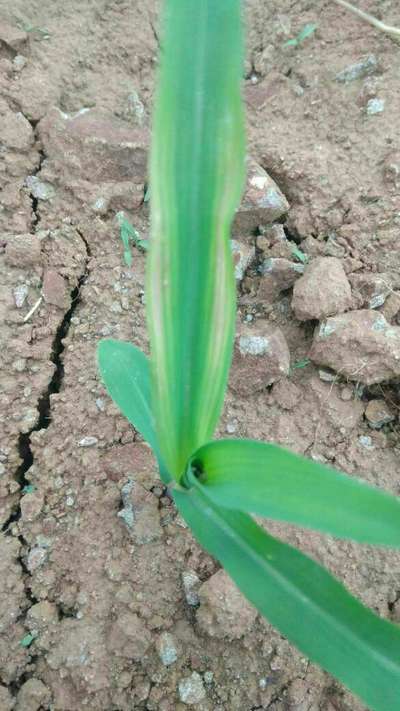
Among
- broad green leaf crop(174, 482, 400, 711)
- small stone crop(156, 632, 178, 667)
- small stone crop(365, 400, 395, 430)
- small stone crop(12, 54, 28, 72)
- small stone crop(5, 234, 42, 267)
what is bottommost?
small stone crop(156, 632, 178, 667)

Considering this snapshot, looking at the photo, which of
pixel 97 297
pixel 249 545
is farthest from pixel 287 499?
pixel 97 297

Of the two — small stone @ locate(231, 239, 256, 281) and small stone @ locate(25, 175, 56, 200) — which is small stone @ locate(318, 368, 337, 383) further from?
small stone @ locate(25, 175, 56, 200)

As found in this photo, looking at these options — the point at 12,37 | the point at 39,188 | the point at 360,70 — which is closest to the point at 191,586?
the point at 39,188

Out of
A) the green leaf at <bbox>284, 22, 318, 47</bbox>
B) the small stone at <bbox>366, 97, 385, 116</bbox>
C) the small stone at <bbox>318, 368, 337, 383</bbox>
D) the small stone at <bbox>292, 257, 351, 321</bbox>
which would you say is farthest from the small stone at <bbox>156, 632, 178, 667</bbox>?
the green leaf at <bbox>284, 22, 318, 47</bbox>

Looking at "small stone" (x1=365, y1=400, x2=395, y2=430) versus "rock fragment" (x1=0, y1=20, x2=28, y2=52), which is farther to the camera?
"rock fragment" (x1=0, y1=20, x2=28, y2=52)

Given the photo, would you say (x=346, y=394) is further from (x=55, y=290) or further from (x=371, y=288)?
(x=55, y=290)

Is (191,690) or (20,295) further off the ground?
(20,295)
